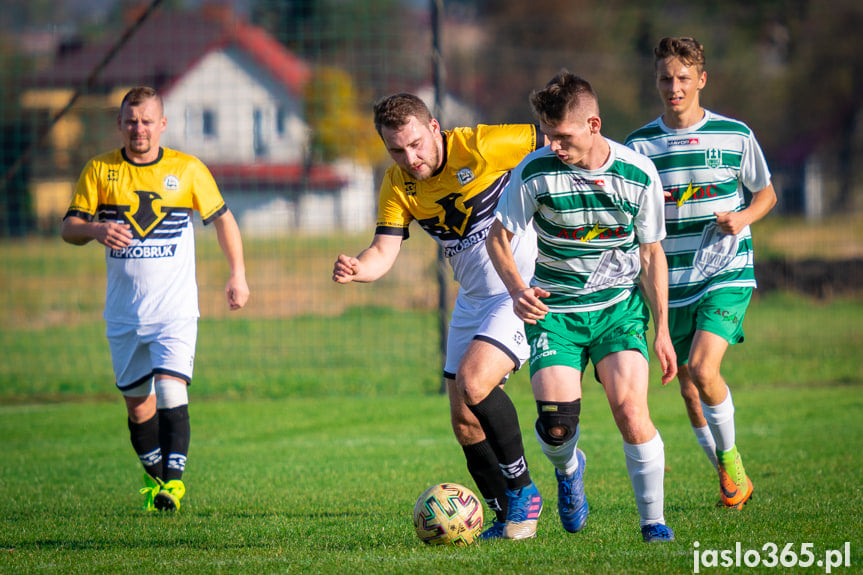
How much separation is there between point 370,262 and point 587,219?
1231 mm

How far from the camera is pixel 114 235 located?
575 centimetres

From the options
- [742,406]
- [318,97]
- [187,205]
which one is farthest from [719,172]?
[318,97]

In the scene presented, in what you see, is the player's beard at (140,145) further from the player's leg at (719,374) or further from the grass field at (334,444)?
the player's leg at (719,374)

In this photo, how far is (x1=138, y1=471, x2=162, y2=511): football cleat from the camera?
19.5 ft

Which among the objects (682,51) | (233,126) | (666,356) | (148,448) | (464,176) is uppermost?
(233,126)

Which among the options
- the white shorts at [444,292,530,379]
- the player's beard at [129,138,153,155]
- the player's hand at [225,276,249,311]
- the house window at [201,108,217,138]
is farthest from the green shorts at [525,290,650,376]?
the house window at [201,108,217,138]

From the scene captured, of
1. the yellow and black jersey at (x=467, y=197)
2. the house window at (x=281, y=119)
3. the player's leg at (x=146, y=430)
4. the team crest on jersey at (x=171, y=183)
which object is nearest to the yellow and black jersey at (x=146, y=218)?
the team crest on jersey at (x=171, y=183)

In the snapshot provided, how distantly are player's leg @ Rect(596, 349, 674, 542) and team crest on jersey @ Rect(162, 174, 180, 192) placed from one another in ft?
10.9

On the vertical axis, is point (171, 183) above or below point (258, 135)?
below

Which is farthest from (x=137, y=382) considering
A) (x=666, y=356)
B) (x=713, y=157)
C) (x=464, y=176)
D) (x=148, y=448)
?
(x=713, y=157)

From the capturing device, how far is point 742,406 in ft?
31.7

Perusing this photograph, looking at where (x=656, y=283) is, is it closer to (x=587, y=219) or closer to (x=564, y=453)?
(x=587, y=219)

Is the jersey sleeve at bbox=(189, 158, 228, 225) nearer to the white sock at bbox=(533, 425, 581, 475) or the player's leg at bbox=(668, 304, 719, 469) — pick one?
the white sock at bbox=(533, 425, 581, 475)

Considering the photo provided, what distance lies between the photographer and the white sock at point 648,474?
14.3ft
